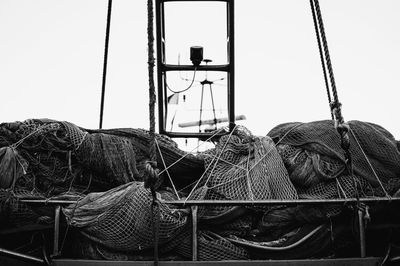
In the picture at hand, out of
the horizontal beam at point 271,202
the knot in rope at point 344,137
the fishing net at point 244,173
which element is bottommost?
the horizontal beam at point 271,202

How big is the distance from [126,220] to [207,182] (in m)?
0.81

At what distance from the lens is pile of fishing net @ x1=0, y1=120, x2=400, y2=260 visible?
495cm

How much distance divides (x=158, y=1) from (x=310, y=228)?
13.7 feet

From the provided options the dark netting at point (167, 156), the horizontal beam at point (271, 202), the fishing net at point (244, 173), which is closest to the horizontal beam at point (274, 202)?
the horizontal beam at point (271, 202)

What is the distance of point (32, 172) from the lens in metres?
5.41

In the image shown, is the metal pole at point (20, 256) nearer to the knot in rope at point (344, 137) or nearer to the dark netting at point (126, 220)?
the dark netting at point (126, 220)

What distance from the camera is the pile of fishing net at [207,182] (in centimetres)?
495

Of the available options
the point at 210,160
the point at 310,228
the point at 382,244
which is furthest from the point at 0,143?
the point at 382,244

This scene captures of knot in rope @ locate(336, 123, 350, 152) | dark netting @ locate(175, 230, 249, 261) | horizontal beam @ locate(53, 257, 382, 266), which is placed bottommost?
horizontal beam @ locate(53, 257, 382, 266)

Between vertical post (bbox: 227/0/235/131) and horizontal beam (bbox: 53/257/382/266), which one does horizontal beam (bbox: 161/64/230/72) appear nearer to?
vertical post (bbox: 227/0/235/131)

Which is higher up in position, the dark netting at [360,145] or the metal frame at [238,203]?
the dark netting at [360,145]

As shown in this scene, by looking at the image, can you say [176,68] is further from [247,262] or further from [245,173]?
[247,262]

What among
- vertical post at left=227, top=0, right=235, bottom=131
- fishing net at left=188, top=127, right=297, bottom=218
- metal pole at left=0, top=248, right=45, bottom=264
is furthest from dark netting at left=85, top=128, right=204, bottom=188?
vertical post at left=227, top=0, right=235, bottom=131

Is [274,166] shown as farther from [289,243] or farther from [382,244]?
[382,244]
